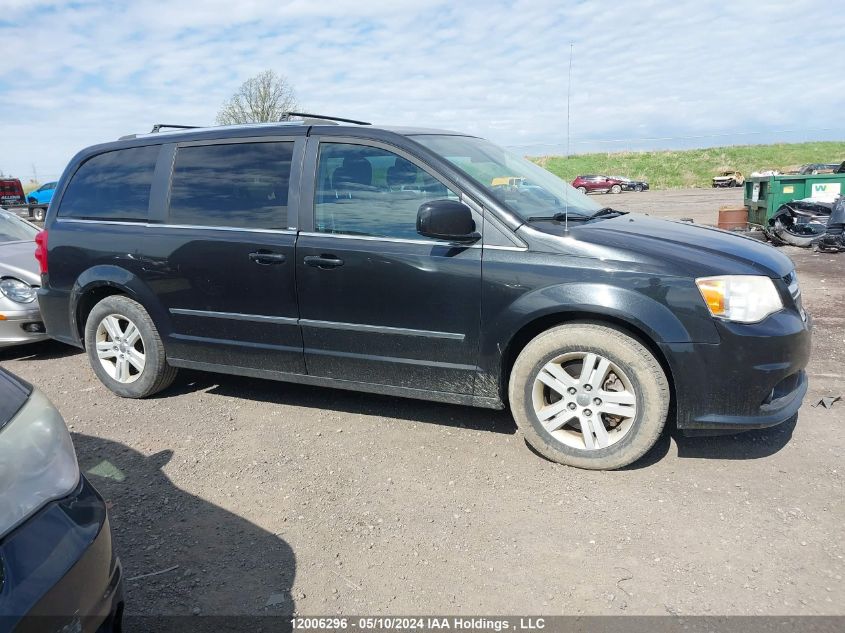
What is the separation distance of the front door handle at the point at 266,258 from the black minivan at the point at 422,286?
0.5 inches

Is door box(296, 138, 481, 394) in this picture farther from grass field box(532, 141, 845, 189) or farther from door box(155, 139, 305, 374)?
grass field box(532, 141, 845, 189)

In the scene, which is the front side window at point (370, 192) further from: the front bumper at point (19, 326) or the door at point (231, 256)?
the front bumper at point (19, 326)

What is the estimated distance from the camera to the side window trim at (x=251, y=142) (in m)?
4.04

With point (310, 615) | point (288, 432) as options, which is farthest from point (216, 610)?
point (288, 432)

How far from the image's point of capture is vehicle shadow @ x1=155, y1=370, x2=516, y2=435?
427cm

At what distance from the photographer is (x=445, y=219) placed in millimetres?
3473

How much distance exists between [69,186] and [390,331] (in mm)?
3022

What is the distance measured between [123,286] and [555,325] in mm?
3062

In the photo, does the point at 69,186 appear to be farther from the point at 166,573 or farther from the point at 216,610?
the point at 216,610

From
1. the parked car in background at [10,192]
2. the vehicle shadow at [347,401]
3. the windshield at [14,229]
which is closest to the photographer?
the vehicle shadow at [347,401]

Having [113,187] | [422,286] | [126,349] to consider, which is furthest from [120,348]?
[422,286]

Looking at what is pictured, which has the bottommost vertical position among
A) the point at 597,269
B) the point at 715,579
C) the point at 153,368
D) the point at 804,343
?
the point at 715,579

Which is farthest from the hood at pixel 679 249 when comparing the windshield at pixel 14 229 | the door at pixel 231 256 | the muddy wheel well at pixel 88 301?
the windshield at pixel 14 229

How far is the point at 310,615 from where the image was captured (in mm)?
2482
